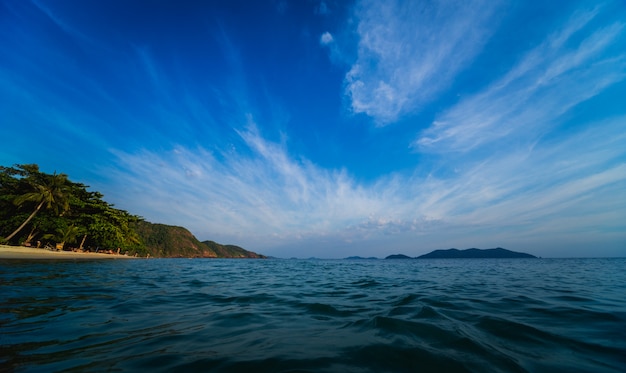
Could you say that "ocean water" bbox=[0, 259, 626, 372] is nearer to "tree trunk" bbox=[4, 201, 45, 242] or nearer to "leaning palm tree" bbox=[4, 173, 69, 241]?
"leaning palm tree" bbox=[4, 173, 69, 241]

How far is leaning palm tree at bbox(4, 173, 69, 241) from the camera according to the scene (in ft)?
121

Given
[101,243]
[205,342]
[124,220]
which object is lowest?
[205,342]

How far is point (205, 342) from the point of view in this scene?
4.58 meters

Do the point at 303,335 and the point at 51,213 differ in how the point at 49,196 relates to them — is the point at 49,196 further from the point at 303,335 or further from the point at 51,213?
the point at 303,335

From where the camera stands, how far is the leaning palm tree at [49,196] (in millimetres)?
36966

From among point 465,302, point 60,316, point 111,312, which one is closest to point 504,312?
point 465,302

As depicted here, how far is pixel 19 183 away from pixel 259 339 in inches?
2247

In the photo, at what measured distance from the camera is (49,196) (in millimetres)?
38875

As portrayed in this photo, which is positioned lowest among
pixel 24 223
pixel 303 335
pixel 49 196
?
pixel 303 335

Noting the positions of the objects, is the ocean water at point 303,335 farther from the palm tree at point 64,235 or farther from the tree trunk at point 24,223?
the palm tree at point 64,235

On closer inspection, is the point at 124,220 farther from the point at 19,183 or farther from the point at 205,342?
the point at 205,342

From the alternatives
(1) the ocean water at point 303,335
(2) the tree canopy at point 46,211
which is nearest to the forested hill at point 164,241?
(2) the tree canopy at point 46,211

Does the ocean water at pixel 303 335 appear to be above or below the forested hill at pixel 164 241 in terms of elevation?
below

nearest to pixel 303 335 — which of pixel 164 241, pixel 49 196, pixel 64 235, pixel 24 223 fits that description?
pixel 49 196
